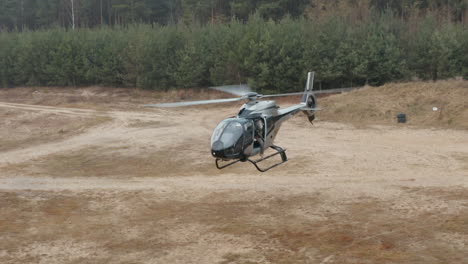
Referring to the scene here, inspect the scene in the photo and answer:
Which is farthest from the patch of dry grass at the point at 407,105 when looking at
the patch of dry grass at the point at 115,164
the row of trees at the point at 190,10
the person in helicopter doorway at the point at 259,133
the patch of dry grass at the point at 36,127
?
the person in helicopter doorway at the point at 259,133

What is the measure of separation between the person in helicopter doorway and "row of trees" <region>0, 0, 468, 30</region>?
34.4 m

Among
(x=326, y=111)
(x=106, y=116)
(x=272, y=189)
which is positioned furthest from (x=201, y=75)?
(x=272, y=189)

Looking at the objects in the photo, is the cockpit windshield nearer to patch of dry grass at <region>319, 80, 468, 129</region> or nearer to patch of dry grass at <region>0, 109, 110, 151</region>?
patch of dry grass at <region>0, 109, 110, 151</region>

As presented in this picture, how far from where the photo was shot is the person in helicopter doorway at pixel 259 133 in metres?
16.6

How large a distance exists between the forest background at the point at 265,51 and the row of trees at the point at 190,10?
0.34 meters

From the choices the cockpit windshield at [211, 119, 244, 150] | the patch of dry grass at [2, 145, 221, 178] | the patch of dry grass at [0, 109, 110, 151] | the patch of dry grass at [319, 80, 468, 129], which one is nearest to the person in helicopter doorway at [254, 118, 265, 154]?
the cockpit windshield at [211, 119, 244, 150]

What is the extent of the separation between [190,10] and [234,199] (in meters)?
56.3

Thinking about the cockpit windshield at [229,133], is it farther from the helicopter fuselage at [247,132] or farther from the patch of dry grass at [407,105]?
the patch of dry grass at [407,105]

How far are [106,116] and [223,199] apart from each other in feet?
66.5

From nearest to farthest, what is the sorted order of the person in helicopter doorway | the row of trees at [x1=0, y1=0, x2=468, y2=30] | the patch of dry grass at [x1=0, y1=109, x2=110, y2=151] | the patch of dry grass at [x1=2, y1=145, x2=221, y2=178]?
the person in helicopter doorway → the patch of dry grass at [x1=2, y1=145, x2=221, y2=178] → the patch of dry grass at [x1=0, y1=109, x2=110, y2=151] → the row of trees at [x1=0, y1=0, x2=468, y2=30]

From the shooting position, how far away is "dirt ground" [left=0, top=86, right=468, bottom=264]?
48.4 feet

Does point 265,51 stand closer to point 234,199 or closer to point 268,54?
point 268,54

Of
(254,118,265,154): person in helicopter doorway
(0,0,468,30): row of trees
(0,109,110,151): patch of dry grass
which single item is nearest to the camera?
(254,118,265,154): person in helicopter doorway

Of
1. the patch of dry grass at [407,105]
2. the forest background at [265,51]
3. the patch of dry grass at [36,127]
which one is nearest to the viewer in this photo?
the patch of dry grass at [36,127]
